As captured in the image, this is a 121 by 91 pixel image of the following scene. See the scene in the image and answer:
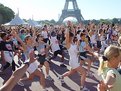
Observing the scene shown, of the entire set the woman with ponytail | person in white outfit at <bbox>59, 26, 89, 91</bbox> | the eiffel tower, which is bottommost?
the eiffel tower

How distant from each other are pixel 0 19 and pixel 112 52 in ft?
250

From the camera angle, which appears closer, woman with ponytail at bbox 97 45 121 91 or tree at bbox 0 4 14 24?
woman with ponytail at bbox 97 45 121 91

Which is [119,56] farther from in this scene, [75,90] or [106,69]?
[75,90]

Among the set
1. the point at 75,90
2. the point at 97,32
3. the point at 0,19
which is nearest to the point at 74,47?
the point at 75,90

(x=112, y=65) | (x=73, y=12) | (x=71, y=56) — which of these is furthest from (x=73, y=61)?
(x=73, y=12)

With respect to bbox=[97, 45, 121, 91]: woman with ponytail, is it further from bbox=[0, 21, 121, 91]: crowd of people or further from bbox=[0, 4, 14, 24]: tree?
bbox=[0, 4, 14, 24]: tree

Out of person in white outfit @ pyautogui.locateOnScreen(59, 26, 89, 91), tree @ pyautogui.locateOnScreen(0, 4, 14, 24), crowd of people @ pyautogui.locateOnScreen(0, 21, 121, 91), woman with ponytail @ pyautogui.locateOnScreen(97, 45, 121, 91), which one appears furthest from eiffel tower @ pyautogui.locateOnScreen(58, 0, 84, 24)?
woman with ponytail @ pyautogui.locateOnScreen(97, 45, 121, 91)

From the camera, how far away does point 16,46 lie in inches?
595

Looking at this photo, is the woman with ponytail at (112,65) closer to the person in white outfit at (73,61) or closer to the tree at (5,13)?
the person in white outfit at (73,61)

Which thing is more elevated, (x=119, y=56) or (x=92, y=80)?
(x=119, y=56)

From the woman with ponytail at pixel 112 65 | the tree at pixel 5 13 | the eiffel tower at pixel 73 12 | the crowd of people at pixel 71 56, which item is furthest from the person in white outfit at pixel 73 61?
Result: the eiffel tower at pixel 73 12

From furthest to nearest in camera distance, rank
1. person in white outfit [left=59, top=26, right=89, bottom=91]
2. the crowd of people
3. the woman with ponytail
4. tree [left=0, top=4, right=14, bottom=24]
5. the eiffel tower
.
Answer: the eiffel tower → tree [left=0, top=4, right=14, bottom=24] → person in white outfit [left=59, top=26, right=89, bottom=91] → the woman with ponytail → the crowd of people

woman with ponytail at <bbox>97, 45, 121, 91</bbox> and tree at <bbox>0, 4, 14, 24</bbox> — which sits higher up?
woman with ponytail at <bbox>97, 45, 121, 91</bbox>

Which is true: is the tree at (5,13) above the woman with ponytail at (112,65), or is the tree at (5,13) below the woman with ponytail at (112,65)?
below
